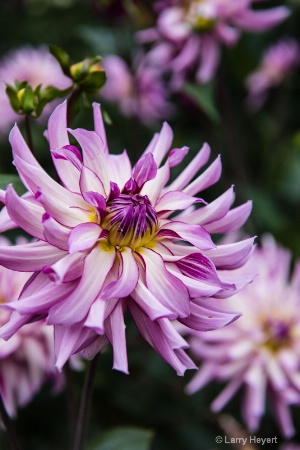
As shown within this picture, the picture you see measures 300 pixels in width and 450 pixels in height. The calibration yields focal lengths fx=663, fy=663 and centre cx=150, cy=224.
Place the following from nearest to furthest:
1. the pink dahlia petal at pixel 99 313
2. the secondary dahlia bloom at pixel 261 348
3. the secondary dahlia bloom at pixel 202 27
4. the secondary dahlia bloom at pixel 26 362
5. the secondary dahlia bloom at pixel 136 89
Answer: the pink dahlia petal at pixel 99 313 < the secondary dahlia bloom at pixel 26 362 < the secondary dahlia bloom at pixel 261 348 < the secondary dahlia bloom at pixel 202 27 < the secondary dahlia bloom at pixel 136 89

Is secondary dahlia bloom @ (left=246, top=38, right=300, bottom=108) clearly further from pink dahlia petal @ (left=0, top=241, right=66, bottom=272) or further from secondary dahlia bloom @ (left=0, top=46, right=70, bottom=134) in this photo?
pink dahlia petal @ (left=0, top=241, right=66, bottom=272)

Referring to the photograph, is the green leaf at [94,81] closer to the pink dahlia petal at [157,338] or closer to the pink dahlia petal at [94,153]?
the pink dahlia petal at [94,153]

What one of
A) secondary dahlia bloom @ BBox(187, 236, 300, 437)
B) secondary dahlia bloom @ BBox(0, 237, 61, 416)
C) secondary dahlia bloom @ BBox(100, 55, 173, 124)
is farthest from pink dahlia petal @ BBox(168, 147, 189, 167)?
secondary dahlia bloom @ BBox(100, 55, 173, 124)

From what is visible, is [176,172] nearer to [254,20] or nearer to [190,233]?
[254,20]

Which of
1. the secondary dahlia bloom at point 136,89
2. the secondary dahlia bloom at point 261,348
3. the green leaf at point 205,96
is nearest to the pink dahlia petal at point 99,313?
the secondary dahlia bloom at point 261,348

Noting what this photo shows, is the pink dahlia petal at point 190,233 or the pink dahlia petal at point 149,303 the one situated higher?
the pink dahlia petal at point 190,233

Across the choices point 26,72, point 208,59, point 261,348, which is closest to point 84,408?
point 261,348

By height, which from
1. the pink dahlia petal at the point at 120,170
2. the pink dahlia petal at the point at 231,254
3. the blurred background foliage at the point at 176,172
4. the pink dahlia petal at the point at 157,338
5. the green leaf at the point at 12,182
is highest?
the pink dahlia petal at the point at 120,170
